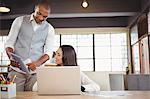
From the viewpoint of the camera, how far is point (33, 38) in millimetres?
2201

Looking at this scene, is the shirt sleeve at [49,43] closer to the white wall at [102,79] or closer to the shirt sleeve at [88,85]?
the white wall at [102,79]

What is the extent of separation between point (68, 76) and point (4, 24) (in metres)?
6.30

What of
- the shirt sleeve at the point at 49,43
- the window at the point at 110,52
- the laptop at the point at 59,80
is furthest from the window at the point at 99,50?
the laptop at the point at 59,80

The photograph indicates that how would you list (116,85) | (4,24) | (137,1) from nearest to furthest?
(116,85), (137,1), (4,24)

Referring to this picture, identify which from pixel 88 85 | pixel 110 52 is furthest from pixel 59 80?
pixel 110 52

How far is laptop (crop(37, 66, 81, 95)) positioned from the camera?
131cm

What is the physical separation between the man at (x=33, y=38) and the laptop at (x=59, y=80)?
750mm

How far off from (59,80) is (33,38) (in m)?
0.96

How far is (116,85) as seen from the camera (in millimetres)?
2250

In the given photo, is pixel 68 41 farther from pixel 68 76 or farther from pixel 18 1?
pixel 68 76

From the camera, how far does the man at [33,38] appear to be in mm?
2152

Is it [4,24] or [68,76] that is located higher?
[4,24]

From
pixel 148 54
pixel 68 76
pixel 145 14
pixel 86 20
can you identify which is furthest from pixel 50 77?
pixel 86 20

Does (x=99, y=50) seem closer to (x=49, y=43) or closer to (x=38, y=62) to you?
(x=49, y=43)
